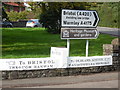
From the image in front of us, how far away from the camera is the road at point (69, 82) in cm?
828

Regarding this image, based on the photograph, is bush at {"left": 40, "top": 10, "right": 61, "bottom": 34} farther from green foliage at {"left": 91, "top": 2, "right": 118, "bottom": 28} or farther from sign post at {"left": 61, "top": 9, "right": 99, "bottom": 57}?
green foliage at {"left": 91, "top": 2, "right": 118, "bottom": 28}

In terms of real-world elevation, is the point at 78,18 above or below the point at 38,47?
above

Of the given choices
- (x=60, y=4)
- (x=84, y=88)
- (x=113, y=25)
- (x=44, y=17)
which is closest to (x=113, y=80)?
(x=84, y=88)

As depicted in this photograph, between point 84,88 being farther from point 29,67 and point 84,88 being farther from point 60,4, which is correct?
point 60,4

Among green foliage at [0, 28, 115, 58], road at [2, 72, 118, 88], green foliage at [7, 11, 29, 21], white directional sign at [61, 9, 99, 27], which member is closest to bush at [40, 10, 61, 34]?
green foliage at [0, 28, 115, 58]

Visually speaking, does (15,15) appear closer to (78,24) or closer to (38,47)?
(38,47)

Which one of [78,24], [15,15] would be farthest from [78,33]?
[15,15]

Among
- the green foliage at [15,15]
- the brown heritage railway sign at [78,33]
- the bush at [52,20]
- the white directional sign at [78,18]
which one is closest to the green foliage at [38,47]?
the brown heritage railway sign at [78,33]

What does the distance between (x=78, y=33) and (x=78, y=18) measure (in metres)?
0.55

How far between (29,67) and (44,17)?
20.1 m

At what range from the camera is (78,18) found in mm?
10391

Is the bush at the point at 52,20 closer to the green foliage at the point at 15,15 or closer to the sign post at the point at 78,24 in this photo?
the sign post at the point at 78,24

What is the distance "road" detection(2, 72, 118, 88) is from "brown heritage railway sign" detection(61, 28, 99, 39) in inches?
60.2

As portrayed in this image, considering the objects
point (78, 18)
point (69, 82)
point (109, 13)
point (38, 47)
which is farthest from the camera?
point (109, 13)
